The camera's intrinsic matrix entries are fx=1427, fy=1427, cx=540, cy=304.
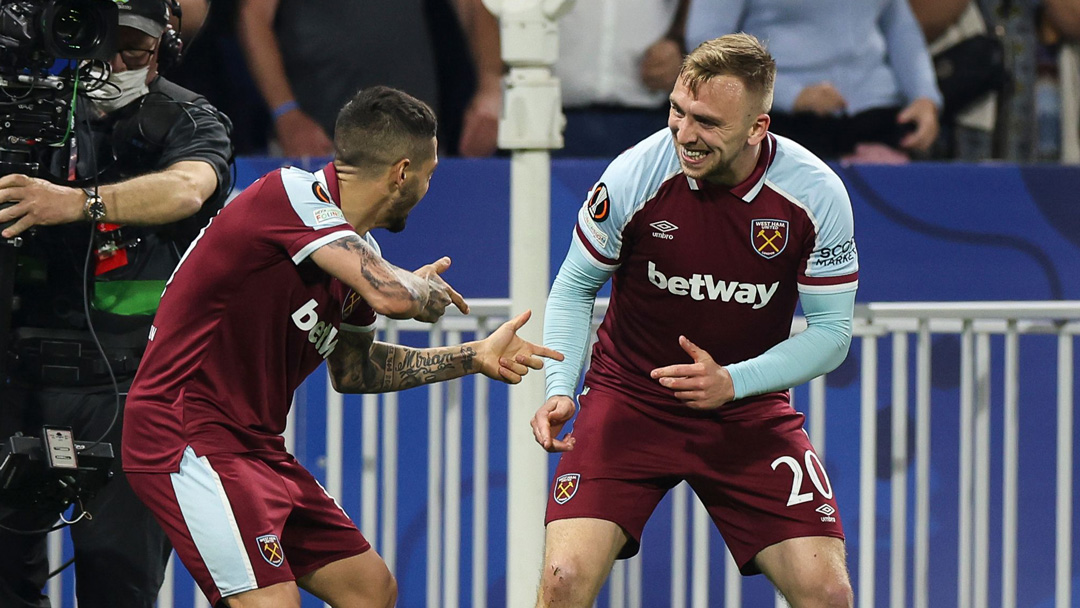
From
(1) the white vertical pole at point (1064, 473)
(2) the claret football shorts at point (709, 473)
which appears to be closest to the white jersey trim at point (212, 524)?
(2) the claret football shorts at point (709, 473)

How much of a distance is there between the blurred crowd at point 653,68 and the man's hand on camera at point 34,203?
191 cm

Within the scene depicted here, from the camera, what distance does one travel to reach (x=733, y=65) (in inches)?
144

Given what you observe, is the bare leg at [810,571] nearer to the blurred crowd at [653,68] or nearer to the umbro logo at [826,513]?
the umbro logo at [826,513]

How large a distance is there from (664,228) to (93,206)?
151 centimetres

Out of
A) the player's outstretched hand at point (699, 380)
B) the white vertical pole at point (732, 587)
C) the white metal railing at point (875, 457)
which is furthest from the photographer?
the white vertical pole at point (732, 587)

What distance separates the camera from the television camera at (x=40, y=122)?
3.74m

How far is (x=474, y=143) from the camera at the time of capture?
5734 millimetres

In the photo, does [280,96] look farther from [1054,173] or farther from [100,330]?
[1054,173]

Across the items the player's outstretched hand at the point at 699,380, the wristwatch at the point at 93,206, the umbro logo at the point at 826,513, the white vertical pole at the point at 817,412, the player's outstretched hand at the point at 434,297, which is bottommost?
the umbro logo at the point at 826,513

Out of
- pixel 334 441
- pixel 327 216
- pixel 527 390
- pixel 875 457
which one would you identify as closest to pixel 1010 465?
pixel 875 457

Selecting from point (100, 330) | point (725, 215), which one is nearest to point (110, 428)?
point (100, 330)

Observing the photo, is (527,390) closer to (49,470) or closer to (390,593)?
(390,593)

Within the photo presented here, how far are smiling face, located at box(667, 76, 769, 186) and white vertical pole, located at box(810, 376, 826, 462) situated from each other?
1391mm

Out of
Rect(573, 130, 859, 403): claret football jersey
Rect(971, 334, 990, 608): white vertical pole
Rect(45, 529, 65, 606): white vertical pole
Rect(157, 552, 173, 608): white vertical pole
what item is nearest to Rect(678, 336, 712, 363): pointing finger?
Rect(573, 130, 859, 403): claret football jersey
